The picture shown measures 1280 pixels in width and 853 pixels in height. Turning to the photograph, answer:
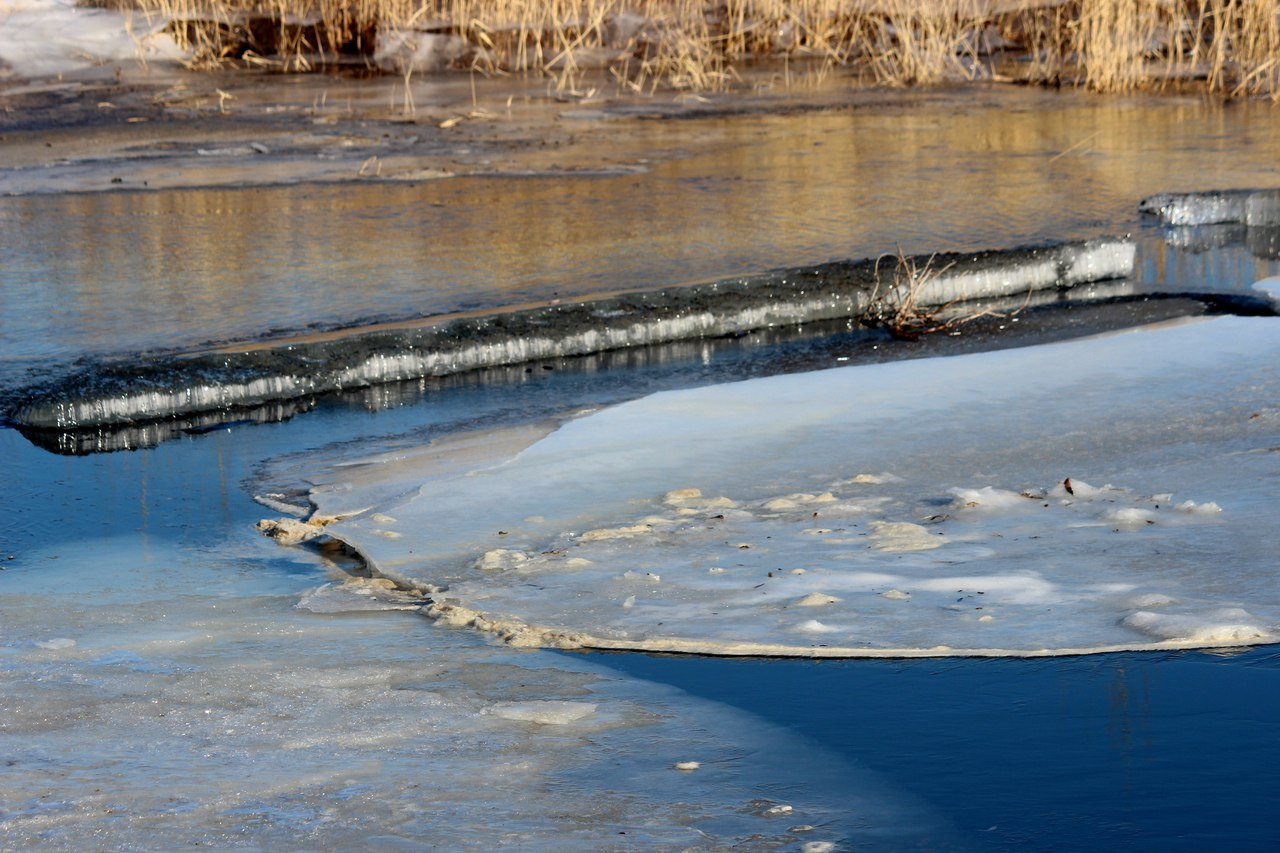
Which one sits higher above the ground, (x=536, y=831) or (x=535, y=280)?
A: (x=535, y=280)

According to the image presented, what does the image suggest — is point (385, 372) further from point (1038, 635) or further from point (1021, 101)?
point (1021, 101)

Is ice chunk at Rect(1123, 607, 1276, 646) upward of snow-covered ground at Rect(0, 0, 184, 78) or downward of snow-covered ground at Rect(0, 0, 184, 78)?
downward

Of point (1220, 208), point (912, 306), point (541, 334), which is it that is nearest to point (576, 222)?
point (541, 334)

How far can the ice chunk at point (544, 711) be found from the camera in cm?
264

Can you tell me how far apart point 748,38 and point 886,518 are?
1174 cm

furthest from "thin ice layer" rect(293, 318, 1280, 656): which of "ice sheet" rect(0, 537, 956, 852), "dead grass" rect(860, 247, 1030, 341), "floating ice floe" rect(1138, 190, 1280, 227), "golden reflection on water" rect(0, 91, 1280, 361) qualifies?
"floating ice floe" rect(1138, 190, 1280, 227)

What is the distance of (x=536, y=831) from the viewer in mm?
2232

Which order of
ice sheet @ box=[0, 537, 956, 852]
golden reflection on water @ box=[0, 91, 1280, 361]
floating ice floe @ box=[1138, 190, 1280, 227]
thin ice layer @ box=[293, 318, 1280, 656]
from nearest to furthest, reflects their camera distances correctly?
1. ice sheet @ box=[0, 537, 956, 852]
2. thin ice layer @ box=[293, 318, 1280, 656]
3. golden reflection on water @ box=[0, 91, 1280, 361]
4. floating ice floe @ box=[1138, 190, 1280, 227]

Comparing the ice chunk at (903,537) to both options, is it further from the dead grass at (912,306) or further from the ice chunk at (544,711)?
the dead grass at (912,306)

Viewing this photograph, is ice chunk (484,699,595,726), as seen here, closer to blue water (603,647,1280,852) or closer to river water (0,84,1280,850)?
river water (0,84,1280,850)

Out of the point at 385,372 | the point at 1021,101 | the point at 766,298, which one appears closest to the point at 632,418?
the point at 385,372

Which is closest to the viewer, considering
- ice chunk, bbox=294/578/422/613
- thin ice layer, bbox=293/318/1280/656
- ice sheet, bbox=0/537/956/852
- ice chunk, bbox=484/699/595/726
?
ice sheet, bbox=0/537/956/852

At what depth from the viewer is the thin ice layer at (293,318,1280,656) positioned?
297 centimetres

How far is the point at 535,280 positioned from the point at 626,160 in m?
2.96
